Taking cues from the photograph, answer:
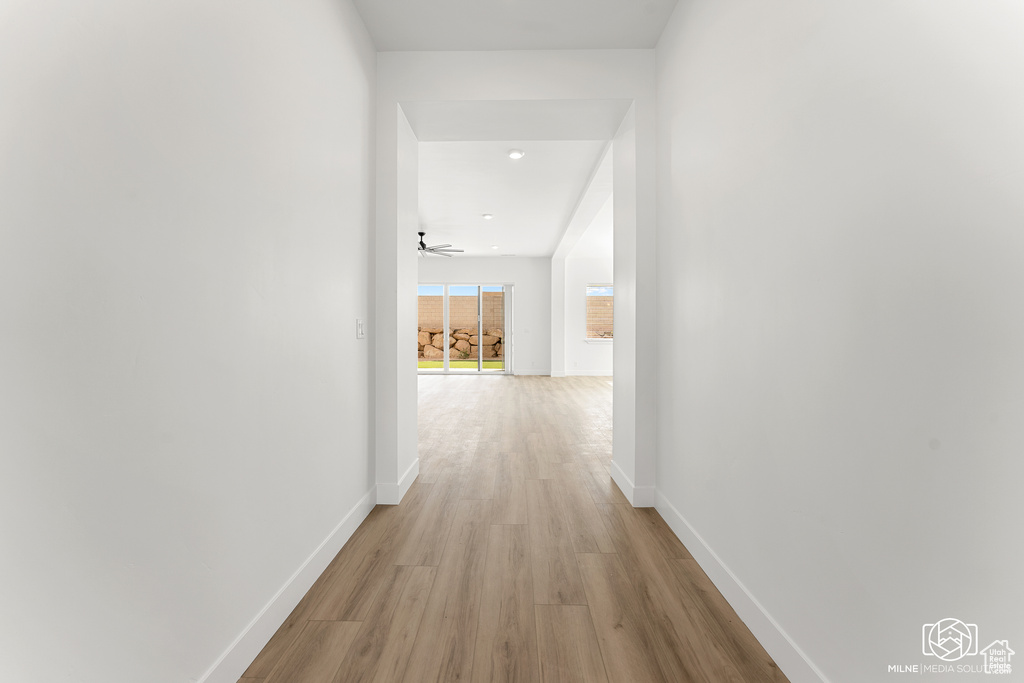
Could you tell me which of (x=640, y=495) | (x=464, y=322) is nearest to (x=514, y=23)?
(x=640, y=495)

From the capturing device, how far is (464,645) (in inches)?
60.6

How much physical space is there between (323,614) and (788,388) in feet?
5.83

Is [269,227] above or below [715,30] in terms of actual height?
below

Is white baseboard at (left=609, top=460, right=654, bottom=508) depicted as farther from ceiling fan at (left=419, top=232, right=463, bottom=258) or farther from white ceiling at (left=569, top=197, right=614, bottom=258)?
ceiling fan at (left=419, top=232, right=463, bottom=258)

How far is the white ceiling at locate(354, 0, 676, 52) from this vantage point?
240cm

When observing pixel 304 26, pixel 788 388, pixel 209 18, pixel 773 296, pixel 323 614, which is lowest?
pixel 323 614

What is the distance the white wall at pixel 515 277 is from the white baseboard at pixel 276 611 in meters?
8.31

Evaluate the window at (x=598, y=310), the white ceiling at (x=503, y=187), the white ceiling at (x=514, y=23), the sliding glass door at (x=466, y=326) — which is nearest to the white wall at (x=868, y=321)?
the white ceiling at (x=514, y=23)

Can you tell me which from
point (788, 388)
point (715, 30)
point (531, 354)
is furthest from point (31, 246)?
point (531, 354)

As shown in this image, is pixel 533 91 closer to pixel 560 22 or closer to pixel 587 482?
pixel 560 22

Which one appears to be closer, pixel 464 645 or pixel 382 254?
pixel 464 645

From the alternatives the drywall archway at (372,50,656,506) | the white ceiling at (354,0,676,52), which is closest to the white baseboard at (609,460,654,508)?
the drywall archway at (372,50,656,506)

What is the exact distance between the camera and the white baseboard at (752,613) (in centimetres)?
134

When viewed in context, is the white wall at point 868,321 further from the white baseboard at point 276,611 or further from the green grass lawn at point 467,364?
the green grass lawn at point 467,364
